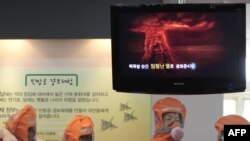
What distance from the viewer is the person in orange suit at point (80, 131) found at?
12.0 feet

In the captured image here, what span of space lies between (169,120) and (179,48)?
1161 millimetres

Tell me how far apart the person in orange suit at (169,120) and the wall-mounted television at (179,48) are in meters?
1.08

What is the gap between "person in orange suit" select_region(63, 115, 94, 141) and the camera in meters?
3.65

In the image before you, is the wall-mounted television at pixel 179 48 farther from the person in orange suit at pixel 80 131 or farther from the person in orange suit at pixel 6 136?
the person in orange suit at pixel 6 136

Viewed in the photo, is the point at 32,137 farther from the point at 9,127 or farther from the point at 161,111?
the point at 161,111

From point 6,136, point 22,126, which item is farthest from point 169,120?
point 6,136

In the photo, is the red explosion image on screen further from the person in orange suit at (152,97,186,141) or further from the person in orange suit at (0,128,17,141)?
the person in orange suit at (0,128,17,141)

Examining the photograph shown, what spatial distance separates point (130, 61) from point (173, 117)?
119 centimetres

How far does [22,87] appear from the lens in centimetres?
452

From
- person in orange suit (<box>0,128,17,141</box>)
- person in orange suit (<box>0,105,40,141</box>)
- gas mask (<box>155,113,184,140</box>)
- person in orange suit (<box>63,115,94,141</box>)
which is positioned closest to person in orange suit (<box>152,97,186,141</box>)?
gas mask (<box>155,113,184,140</box>)

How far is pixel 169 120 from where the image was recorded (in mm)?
3672

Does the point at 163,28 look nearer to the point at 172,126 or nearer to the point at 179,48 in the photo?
the point at 179,48

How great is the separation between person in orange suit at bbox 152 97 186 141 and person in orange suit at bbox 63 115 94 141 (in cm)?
57

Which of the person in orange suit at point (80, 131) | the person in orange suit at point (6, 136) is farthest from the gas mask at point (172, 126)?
the person in orange suit at point (6, 136)
